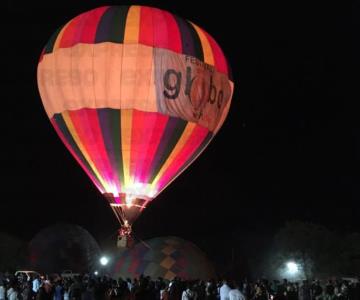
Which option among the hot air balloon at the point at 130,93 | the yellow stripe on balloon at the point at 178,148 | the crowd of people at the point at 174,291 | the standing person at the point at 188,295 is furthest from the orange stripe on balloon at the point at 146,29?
the standing person at the point at 188,295

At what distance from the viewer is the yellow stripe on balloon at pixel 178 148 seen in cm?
1906

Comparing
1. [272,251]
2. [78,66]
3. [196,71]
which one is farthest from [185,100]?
[272,251]

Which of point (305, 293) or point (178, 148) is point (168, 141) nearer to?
point (178, 148)

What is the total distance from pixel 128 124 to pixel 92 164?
1908mm

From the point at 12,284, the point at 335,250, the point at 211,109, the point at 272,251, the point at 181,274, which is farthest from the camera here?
the point at 272,251

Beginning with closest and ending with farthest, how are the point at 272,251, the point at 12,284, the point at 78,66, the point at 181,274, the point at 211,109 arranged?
1. the point at 12,284
2. the point at 78,66
3. the point at 211,109
4. the point at 181,274
5. the point at 272,251

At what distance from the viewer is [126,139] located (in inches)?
736

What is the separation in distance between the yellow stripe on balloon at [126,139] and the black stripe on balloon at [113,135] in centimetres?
9

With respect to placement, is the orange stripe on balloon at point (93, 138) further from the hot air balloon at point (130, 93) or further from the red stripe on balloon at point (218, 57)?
the red stripe on balloon at point (218, 57)

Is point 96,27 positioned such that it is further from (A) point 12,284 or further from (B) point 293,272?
(B) point 293,272

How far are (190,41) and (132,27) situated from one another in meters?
1.80

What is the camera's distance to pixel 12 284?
12.8 meters

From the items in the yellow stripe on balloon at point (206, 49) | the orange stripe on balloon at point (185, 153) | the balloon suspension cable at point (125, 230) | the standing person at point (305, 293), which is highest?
the yellow stripe on balloon at point (206, 49)

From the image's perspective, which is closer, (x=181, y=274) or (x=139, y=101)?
(x=139, y=101)
